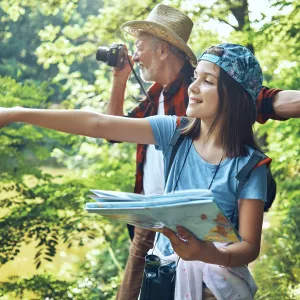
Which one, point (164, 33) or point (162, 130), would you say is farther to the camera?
point (164, 33)

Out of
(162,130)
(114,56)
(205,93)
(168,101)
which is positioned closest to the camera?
(205,93)

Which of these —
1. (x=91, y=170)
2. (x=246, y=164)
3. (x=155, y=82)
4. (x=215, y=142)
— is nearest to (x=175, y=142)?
(x=215, y=142)

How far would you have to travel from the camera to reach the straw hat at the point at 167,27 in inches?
104

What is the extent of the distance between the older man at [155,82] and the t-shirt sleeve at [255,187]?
953 mm

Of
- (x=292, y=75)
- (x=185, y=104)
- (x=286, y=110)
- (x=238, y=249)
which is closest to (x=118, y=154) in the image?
(x=292, y=75)

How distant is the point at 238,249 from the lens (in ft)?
5.09

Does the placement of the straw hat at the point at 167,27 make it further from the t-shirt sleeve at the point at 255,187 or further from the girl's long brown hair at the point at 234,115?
the t-shirt sleeve at the point at 255,187

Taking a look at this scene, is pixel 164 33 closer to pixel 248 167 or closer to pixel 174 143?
pixel 174 143

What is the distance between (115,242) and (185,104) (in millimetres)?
2823

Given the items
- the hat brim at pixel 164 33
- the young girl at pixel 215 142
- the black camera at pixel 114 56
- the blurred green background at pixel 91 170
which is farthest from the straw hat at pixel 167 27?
the young girl at pixel 215 142

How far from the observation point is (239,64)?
1691 mm

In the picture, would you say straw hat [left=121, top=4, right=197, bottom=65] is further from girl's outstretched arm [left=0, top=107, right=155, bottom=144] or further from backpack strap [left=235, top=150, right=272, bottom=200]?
backpack strap [left=235, top=150, right=272, bottom=200]

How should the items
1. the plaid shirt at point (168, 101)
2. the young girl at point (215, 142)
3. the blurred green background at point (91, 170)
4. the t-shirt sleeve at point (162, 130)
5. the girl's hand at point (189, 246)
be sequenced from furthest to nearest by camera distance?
the blurred green background at point (91, 170) → the plaid shirt at point (168, 101) → the t-shirt sleeve at point (162, 130) → the young girl at point (215, 142) → the girl's hand at point (189, 246)

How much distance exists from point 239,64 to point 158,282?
2.32ft
